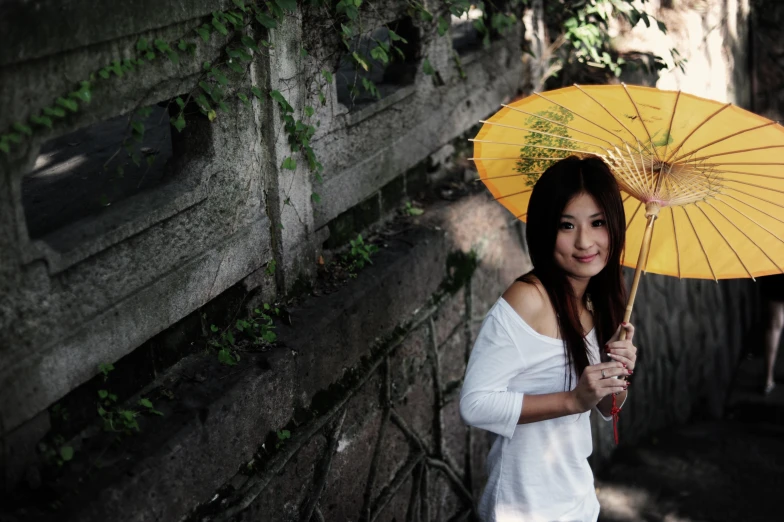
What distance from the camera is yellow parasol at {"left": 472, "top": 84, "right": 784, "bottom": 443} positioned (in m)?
2.42

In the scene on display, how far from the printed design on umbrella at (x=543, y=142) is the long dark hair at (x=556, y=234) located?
0.53 ft

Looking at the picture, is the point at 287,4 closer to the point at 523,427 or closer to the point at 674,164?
the point at 674,164

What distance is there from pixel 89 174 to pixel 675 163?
210cm

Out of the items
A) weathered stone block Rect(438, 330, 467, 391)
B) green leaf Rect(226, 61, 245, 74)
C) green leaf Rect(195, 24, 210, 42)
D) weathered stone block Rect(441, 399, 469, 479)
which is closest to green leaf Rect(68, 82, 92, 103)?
green leaf Rect(195, 24, 210, 42)

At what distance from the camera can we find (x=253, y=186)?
287cm

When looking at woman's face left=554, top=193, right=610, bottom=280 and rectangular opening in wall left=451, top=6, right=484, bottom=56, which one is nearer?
woman's face left=554, top=193, right=610, bottom=280

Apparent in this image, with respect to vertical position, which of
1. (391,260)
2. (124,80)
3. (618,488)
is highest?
(124,80)

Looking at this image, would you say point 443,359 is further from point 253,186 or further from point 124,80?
point 124,80

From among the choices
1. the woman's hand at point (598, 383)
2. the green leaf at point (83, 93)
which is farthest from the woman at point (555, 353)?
the green leaf at point (83, 93)

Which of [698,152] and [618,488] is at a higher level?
[698,152]

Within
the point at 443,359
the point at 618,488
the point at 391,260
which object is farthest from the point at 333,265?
the point at 618,488

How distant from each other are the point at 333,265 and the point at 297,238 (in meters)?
0.28

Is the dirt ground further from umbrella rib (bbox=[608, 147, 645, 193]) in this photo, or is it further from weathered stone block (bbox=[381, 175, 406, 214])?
umbrella rib (bbox=[608, 147, 645, 193])

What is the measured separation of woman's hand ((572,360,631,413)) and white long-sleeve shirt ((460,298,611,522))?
15 cm
